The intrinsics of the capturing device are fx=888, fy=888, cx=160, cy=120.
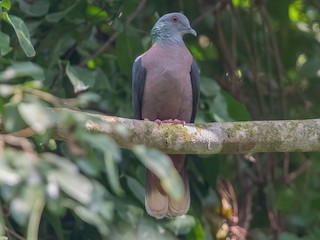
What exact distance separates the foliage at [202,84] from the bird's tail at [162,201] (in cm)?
5

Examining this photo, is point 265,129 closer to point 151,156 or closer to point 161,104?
point 161,104

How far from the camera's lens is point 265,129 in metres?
4.06

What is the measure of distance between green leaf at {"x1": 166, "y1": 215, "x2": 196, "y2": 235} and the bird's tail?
0.03 m

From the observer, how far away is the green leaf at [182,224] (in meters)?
4.62

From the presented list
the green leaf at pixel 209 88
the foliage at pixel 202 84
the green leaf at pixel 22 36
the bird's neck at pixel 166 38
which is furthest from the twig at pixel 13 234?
the bird's neck at pixel 166 38

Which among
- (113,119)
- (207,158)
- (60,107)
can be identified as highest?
(60,107)

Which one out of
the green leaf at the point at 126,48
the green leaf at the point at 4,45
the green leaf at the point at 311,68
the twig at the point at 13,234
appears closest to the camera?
the green leaf at the point at 4,45

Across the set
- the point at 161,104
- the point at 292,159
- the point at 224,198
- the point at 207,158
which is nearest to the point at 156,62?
the point at 161,104

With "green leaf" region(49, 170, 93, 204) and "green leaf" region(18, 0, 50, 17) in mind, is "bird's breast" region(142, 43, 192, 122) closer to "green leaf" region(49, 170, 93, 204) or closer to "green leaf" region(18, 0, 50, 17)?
"green leaf" region(18, 0, 50, 17)

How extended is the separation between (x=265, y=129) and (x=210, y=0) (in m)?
2.27

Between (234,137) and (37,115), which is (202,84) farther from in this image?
(37,115)

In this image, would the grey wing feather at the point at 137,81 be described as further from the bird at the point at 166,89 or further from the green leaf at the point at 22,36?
the green leaf at the point at 22,36

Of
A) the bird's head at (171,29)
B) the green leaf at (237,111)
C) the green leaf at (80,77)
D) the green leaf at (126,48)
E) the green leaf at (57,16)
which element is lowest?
the green leaf at (237,111)

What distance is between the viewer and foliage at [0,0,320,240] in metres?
4.53
